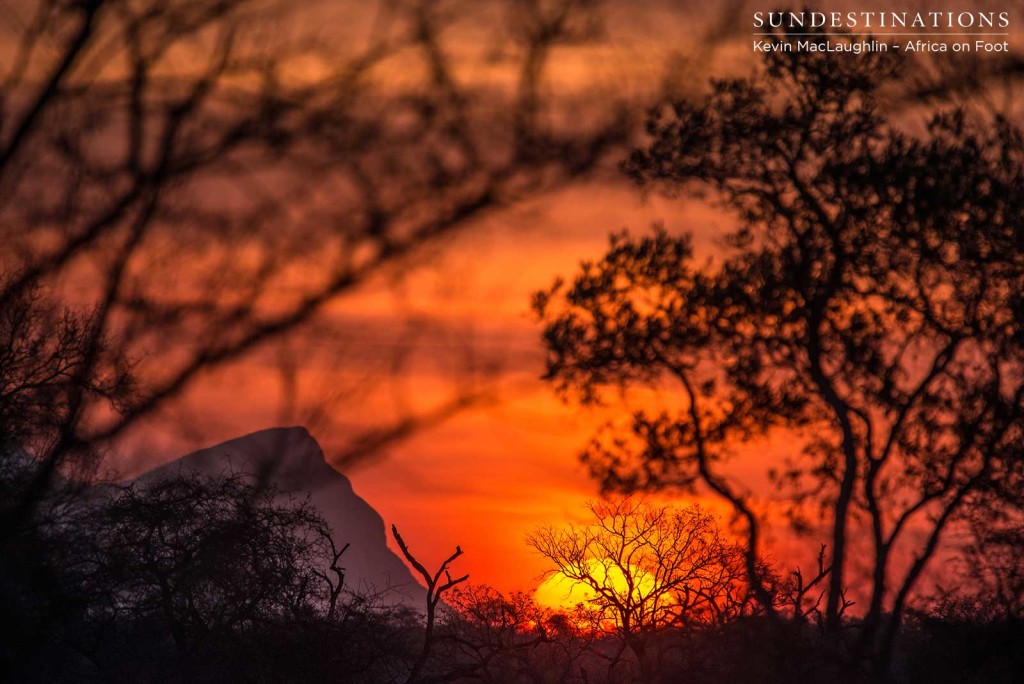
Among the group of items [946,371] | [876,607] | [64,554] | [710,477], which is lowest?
[64,554]

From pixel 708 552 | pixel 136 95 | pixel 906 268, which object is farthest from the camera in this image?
pixel 708 552

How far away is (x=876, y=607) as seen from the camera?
18.8 m

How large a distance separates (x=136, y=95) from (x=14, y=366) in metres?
2.41

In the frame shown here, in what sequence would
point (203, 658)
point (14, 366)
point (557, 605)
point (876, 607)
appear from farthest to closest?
point (557, 605) < point (203, 658) < point (876, 607) < point (14, 366)

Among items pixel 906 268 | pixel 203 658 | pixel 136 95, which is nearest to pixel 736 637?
pixel 203 658

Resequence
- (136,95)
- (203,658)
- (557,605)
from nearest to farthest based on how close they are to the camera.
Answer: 1. (136,95)
2. (203,658)
3. (557,605)

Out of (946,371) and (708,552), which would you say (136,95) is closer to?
(946,371)

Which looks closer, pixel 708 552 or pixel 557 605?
pixel 708 552

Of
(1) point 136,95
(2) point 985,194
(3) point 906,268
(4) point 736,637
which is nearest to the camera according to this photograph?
(1) point 136,95

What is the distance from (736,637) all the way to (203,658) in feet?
35.3

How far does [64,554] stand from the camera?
16.5 ft

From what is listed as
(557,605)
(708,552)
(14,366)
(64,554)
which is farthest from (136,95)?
(557,605)

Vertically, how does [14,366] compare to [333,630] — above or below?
below

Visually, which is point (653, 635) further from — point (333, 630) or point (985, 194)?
point (985, 194)
